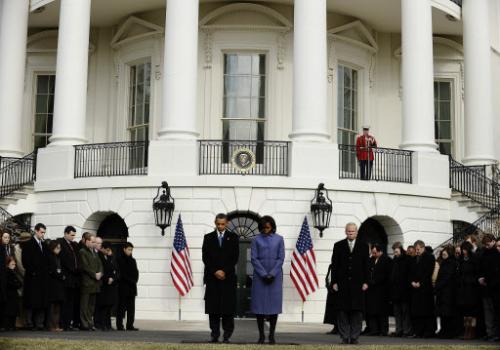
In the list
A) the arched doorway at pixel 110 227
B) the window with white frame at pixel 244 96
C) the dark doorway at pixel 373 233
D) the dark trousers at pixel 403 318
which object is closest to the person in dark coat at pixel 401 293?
the dark trousers at pixel 403 318

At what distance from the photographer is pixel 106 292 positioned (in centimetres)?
1992

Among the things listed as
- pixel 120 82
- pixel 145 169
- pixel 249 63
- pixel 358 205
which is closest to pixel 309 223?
pixel 358 205

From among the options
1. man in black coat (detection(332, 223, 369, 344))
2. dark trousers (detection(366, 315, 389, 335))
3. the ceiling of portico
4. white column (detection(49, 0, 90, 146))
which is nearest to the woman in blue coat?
man in black coat (detection(332, 223, 369, 344))

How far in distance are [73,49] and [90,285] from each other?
35.8ft

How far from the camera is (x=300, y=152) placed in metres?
26.4

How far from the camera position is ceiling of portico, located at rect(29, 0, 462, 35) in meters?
31.2

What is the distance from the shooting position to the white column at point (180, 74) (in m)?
26.7

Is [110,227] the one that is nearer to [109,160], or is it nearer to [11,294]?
[109,160]

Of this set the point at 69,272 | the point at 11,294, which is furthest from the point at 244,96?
the point at 11,294

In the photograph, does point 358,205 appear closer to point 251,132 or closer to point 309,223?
point 309,223

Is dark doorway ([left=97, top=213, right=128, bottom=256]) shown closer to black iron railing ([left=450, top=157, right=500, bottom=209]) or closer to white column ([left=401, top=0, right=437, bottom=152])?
white column ([left=401, top=0, right=437, bottom=152])

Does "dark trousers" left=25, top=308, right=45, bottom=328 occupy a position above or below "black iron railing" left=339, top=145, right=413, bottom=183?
below

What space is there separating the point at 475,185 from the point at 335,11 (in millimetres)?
7430

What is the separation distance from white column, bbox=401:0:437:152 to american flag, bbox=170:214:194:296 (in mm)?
7607
